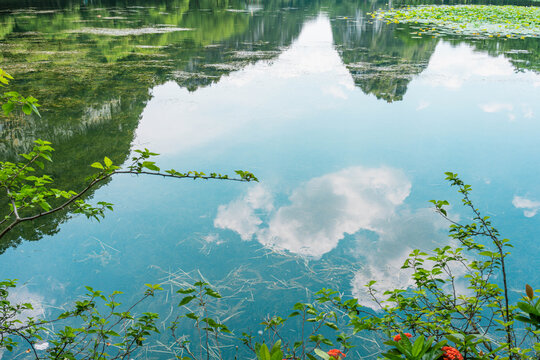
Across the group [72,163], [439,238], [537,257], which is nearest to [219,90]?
[72,163]

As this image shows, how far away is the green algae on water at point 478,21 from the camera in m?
14.0

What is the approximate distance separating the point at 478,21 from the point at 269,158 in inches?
642

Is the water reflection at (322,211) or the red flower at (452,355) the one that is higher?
the red flower at (452,355)

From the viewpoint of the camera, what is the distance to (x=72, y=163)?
4668mm

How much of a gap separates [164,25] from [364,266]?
1492 cm

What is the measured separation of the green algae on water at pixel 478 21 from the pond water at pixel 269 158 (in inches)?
152

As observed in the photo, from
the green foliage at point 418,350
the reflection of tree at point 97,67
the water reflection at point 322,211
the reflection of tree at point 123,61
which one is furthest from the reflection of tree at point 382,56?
the green foliage at point 418,350

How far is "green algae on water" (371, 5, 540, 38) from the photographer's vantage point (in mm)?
13977

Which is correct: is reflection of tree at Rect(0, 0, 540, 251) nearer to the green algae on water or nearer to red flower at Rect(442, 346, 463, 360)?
the green algae on water

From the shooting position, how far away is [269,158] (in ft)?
16.0

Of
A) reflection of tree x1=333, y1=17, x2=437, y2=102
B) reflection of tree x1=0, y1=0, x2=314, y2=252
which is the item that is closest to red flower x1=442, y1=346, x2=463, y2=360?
reflection of tree x1=0, y1=0, x2=314, y2=252

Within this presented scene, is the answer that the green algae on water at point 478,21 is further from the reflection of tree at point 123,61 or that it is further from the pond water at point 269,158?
the pond water at point 269,158

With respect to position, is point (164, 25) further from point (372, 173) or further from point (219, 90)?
point (372, 173)

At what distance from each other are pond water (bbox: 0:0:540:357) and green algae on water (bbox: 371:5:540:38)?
3861 mm
